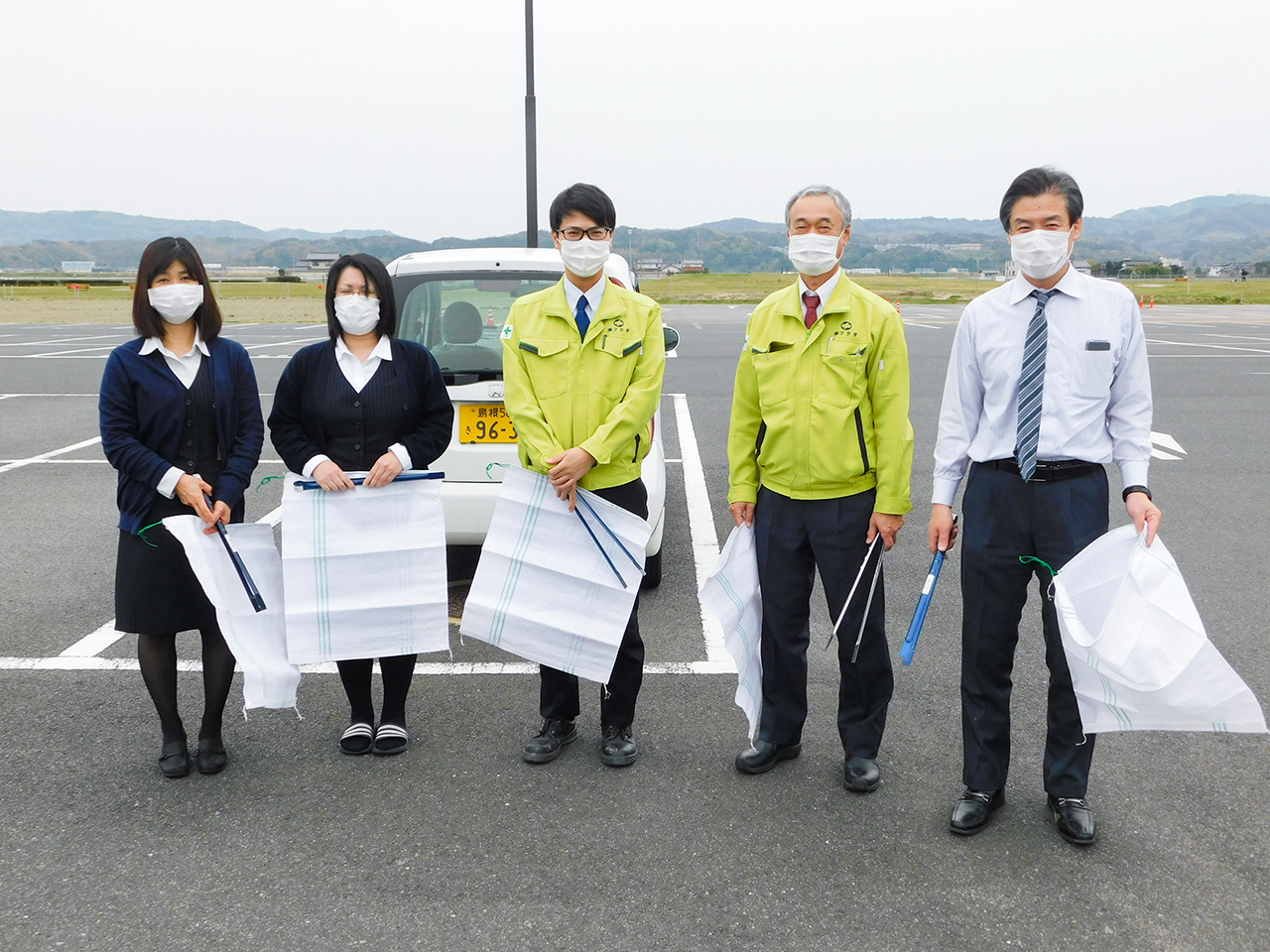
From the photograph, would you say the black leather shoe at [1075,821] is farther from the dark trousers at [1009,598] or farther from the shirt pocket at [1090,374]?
the shirt pocket at [1090,374]

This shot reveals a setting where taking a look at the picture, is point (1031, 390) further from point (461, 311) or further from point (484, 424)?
point (461, 311)

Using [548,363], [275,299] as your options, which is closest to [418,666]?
[548,363]

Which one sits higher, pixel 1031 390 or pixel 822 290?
pixel 822 290

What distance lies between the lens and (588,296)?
3436mm

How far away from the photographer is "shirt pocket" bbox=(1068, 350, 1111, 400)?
9.50 ft

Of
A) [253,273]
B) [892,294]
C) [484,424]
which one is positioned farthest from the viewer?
[253,273]

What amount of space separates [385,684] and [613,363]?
1428 mm

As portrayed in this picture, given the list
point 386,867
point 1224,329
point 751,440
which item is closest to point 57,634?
point 386,867

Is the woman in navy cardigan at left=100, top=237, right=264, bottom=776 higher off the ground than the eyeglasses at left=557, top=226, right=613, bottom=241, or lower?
lower

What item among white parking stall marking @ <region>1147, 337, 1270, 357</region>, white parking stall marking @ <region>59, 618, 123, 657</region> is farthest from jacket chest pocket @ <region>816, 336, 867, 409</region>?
white parking stall marking @ <region>1147, 337, 1270, 357</region>

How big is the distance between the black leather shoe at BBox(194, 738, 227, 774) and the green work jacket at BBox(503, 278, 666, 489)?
4.73 ft

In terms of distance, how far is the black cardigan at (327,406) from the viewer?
139 inches

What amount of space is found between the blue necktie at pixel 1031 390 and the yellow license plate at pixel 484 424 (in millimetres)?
2511

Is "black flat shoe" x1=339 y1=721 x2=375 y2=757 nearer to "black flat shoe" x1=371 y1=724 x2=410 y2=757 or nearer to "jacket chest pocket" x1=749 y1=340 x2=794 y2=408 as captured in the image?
"black flat shoe" x1=371 y1=724 x2=410 y2=757
